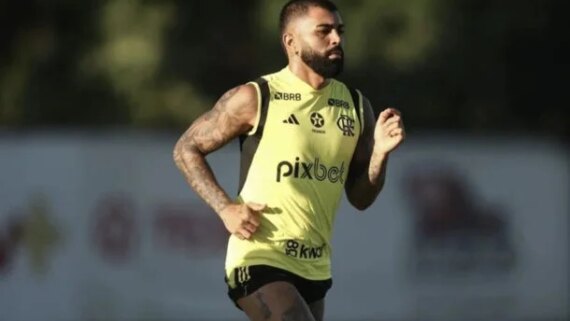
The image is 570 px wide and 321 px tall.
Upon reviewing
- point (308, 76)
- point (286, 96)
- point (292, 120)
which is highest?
point (308, 76)

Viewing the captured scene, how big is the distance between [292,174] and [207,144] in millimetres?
483

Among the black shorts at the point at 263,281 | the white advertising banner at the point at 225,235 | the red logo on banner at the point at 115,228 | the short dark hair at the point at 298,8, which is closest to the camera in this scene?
the black shorts at the point at 263,281

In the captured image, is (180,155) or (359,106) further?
(359,106)

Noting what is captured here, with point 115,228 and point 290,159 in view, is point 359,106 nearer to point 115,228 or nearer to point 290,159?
point 290,159

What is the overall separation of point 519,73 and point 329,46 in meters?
17.3

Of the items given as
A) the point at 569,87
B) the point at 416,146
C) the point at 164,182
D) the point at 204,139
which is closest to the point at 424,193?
the point at 416,146

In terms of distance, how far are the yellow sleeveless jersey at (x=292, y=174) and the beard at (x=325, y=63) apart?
0.40 feet

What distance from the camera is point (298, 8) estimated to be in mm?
8297

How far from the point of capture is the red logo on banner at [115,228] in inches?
648

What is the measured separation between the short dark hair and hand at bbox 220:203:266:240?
3.14 feet

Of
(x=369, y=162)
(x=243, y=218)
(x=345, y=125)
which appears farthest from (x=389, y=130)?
(x=243, y=218)

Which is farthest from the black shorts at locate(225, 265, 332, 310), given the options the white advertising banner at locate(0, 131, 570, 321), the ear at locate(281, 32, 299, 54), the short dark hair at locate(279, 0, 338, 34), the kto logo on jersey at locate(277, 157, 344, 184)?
the white advertising banner at locate(0, 131, 570, 321)

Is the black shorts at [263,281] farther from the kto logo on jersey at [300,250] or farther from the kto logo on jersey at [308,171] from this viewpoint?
the kto logo on jersey at [308,171]

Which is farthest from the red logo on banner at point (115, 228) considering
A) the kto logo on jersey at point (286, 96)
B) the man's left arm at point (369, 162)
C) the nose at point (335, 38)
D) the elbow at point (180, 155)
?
the nose at point (335, 38)
